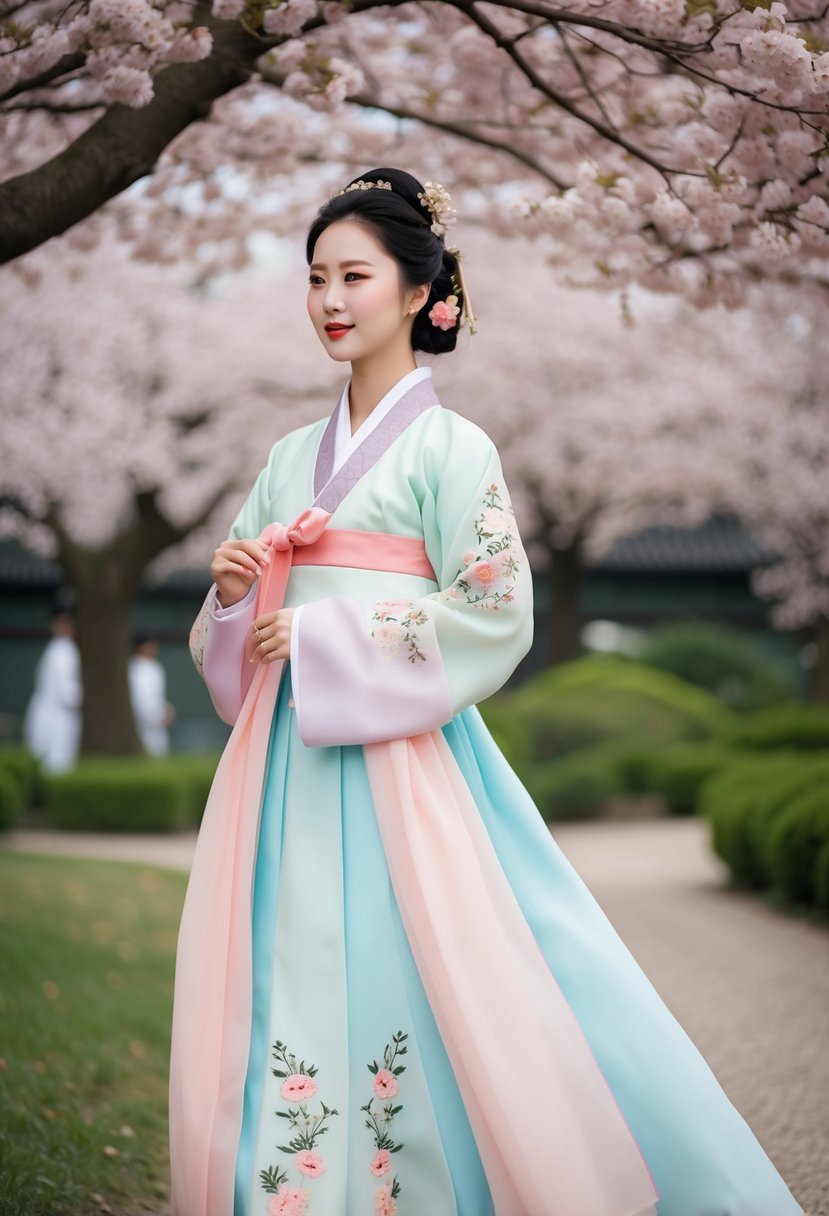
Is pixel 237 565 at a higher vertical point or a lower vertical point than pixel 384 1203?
higher

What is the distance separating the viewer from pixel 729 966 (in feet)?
18.3

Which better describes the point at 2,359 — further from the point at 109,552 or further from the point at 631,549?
the point at 631,549

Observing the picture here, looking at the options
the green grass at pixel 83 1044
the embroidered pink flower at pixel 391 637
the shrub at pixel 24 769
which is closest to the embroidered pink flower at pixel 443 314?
the embroidered pink flower at pixel 391 637

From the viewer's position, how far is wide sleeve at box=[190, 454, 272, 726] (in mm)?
2500

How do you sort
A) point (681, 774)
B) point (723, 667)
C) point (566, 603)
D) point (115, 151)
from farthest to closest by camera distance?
1. point (566, 603)
2. point (723, 667)
3. point (681, 774)
4. point (115, 151)

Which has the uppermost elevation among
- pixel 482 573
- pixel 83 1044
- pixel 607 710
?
pixel 482 573

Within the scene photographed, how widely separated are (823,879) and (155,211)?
4237mm

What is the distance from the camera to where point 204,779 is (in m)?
10.3

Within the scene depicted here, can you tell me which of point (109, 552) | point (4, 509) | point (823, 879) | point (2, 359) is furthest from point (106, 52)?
point (4, 509)

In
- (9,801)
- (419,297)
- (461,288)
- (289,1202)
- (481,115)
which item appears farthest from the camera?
(9,801)

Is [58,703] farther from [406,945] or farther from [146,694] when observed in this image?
[406,945]

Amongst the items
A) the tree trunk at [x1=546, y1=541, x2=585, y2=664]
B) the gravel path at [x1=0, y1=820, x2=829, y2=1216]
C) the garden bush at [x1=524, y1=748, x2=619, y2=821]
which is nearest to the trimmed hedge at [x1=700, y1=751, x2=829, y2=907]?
the gravel path at [x1=0, y1=820, x2=829, y2=1216]

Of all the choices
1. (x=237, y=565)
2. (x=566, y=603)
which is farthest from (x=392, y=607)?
(x=566, y=603)

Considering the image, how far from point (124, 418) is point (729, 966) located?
25.9 ft
